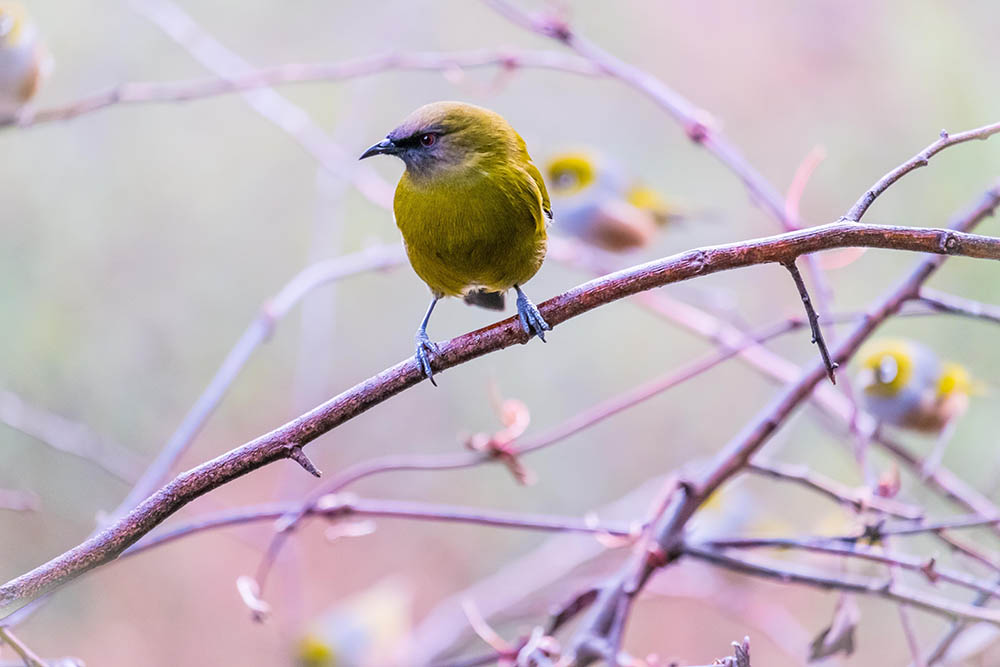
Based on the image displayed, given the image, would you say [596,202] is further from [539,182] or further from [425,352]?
[425,352]

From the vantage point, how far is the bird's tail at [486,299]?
1.04 m

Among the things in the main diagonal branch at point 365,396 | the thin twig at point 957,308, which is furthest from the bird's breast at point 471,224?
the thin twig at point 957,308

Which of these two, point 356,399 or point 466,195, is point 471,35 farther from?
point 356,399

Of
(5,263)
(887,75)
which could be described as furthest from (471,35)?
(5,263)

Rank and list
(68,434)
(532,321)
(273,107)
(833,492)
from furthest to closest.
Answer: (273,107) → (68,434) → (833,492) → (532,321)

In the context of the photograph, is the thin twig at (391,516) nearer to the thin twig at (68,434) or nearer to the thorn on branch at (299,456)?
the thorn on branch at (299,456)

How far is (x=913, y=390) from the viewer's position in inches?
51.6

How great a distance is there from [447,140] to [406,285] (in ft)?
3.92

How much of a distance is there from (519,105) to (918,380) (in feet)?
4.00

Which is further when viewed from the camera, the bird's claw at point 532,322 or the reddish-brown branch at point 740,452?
the reddish-brown branch at point 740,452

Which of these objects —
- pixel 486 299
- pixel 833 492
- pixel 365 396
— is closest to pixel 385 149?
pixel 486 299

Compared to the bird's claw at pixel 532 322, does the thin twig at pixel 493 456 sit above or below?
above

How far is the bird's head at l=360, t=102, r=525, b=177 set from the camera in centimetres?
91

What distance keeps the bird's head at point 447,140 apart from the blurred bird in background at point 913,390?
0.75 m
